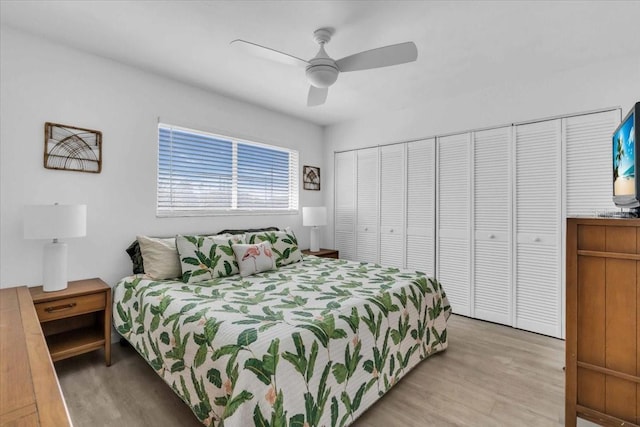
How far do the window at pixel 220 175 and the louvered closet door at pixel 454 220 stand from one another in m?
2.02

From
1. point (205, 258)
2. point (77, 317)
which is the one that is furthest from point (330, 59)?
point (77, 317)

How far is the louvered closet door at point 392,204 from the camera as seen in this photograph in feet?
13.3

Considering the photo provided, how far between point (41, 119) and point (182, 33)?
1307 mm

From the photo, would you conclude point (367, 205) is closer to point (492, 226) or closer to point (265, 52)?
point (492, 226)

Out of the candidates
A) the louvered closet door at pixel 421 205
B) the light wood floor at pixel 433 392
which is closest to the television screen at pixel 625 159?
the light wood floor at pixel 433 392

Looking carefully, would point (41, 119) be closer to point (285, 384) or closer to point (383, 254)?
point (285, 384)

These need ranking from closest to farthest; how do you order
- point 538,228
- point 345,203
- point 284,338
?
point 284,338 < point 538,228 < point 345,203

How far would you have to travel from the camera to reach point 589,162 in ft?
9.14

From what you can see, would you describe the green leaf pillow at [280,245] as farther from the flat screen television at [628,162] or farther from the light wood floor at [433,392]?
the flat screen television at [628,162]

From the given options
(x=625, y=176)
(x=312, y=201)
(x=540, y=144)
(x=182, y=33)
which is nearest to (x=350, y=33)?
(x=182, y=33)

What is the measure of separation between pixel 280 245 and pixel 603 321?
253 centimetres

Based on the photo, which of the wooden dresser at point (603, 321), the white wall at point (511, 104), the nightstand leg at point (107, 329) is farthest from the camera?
the white wall at point (511, 104)

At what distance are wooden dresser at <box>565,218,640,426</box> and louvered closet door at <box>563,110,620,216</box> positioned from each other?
159 cm

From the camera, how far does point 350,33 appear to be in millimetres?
2264
